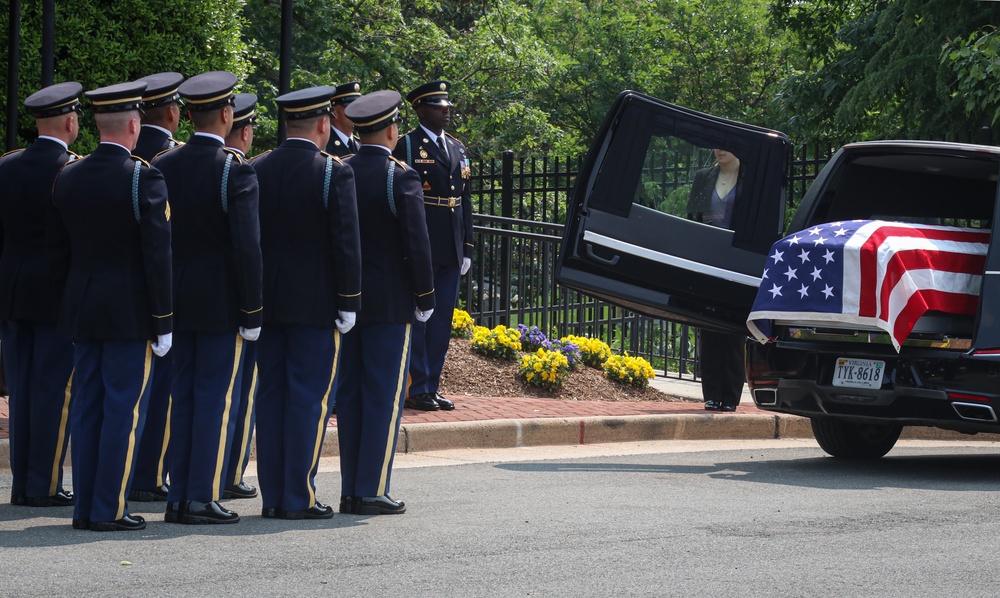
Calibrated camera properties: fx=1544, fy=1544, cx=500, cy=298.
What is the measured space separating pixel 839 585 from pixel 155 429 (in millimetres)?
3675

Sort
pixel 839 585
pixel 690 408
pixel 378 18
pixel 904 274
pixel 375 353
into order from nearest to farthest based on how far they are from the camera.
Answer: pixel 839 585 → pixel 375 353 → pixel 904 274 → pixel 690 408 → pixel 378 18

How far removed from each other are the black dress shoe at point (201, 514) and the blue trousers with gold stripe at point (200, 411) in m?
0.03

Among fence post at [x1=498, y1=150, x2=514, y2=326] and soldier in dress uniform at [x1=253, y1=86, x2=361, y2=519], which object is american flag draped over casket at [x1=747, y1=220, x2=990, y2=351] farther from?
fence post at [x1=498, y1=150, x2=514, y2=326]

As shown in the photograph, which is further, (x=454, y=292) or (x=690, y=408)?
(x=690, y=408)

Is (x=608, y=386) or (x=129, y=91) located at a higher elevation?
(x=129, y=91)

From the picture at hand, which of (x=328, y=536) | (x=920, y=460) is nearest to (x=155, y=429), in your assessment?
(x=328, y=536)

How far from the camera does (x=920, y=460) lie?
9789 millimetres

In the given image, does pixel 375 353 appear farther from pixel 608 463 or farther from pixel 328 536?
pixel 608 463

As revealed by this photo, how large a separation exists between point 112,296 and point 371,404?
134 cm

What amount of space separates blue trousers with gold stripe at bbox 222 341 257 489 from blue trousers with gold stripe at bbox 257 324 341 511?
12cm

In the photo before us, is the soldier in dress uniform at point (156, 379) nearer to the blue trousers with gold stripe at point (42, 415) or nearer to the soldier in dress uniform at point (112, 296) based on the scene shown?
the blue trousers with gold stripe at point (42, 415)

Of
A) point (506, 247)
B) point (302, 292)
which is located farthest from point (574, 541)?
point (506, 247)

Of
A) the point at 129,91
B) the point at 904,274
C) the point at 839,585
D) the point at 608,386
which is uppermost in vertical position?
the point at 129,91

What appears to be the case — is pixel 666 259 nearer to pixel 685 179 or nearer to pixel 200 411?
pixel 685 179
